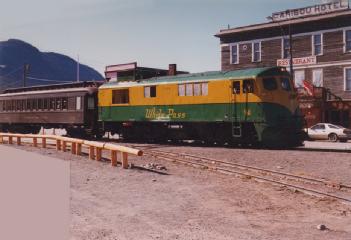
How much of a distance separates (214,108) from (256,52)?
19440 mm

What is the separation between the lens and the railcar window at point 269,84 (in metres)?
18.4

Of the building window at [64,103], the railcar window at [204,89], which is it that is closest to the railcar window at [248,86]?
the railcar window at [204,89]

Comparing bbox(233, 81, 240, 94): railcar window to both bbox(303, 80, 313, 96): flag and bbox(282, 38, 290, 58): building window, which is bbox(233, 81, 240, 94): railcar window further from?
bbox(282, 38, 290, 58): building window

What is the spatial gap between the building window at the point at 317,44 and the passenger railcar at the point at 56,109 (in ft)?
57.0

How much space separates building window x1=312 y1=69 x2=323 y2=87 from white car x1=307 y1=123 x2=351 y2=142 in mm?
6849

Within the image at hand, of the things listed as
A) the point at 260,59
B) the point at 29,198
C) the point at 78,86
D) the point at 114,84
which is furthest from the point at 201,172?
the point at 260,59

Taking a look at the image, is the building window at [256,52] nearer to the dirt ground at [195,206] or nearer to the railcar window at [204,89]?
the railcar window at [204,89]

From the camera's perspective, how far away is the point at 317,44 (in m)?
34.1

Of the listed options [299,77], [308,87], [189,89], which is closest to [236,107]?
[189,89]

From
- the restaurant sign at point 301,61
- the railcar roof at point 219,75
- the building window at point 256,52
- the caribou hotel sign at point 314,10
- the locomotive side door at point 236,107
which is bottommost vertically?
the locomotive side door at point 236,107

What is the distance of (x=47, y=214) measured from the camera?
7070mm

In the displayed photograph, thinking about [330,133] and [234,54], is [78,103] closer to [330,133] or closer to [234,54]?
[330,133]

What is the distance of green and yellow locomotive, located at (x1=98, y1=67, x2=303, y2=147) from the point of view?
715 inches

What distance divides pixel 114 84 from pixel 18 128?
11504 millimetres
